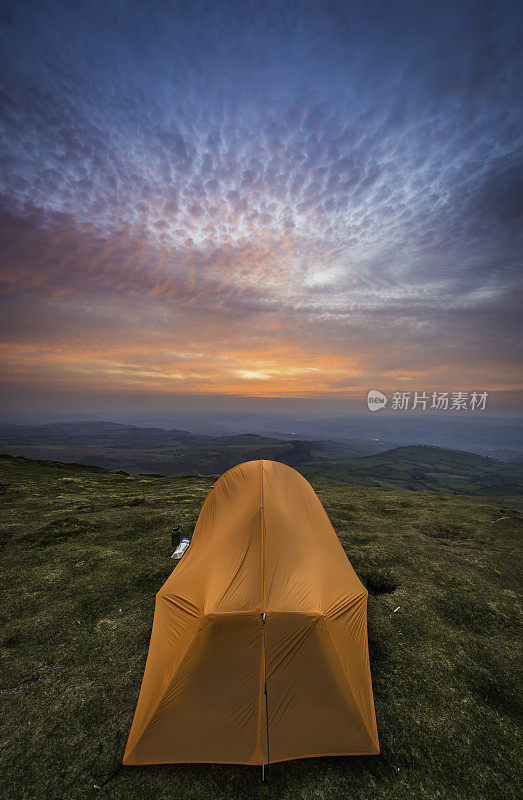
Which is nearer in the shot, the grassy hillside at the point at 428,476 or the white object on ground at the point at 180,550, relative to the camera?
the white object on ground at the point at 180,550

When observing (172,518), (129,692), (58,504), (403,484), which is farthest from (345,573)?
(403,484)

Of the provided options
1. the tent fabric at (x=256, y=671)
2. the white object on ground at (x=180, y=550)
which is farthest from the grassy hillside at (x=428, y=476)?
the tent fabric at (x=256, y=671)

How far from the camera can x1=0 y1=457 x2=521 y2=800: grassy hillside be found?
5.10 metres

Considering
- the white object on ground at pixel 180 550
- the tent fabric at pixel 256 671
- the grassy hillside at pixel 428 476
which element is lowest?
the grassy hillside at pixel 428 476

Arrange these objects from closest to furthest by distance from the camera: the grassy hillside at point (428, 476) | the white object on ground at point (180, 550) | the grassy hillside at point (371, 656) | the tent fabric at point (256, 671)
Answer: the grassy hillside at point (371, 656) < the tent fabric at point (256, 671) < the white object on ground at point (180, 550) < the grassy hillside at point (428, 476)

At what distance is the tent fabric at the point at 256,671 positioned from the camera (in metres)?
5.42

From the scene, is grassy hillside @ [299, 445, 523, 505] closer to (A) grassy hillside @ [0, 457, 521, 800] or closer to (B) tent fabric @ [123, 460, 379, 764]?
(A) grassy hillside @ [0, 457, 521, 800]

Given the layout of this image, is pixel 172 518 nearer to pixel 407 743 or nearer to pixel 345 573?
pixel 345 573

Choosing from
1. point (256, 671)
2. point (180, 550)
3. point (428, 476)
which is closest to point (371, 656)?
point (256, 671)

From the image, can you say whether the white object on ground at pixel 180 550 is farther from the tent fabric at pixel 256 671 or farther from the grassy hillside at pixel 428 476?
the grassy hillside at pixel 428 476

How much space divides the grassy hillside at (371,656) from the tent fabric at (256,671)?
429mm

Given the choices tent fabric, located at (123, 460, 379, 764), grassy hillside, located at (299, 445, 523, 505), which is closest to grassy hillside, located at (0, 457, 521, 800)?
tent fabric, located at (123, 460, 379, 764)

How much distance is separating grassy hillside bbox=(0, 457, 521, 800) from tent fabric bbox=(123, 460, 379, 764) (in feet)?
1.41

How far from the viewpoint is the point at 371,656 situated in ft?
25.3
